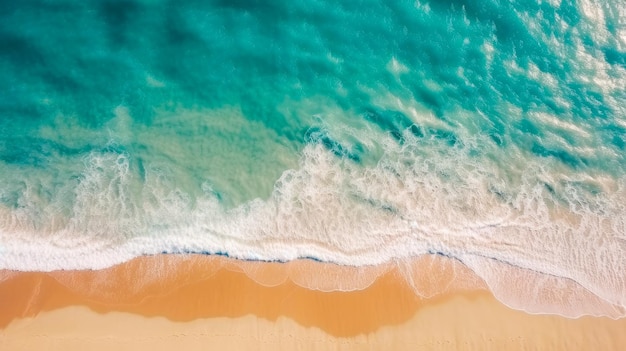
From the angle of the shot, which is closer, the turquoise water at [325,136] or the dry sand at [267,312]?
the dry sand at [267,312]

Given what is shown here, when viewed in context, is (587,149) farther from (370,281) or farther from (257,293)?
(257,293)

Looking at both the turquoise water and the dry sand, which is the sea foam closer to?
the turquoise water

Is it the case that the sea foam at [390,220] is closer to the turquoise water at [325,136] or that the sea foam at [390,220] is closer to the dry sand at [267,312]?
the turquoise water at [325,136]

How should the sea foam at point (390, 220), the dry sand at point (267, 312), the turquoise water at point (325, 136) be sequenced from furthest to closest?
the turquoise water at point (325, 136), the sea foam at point (390, 220), the dry sand at point (267, 312)

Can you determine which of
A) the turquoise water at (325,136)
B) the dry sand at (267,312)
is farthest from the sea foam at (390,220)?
the dry sand at (267,312)

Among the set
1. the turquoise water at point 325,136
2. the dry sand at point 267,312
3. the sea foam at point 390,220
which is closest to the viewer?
the dry sand at point 267,312

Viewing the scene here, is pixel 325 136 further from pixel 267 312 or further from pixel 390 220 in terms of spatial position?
pixel 267 312

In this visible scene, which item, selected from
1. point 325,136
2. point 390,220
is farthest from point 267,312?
point 325,136
